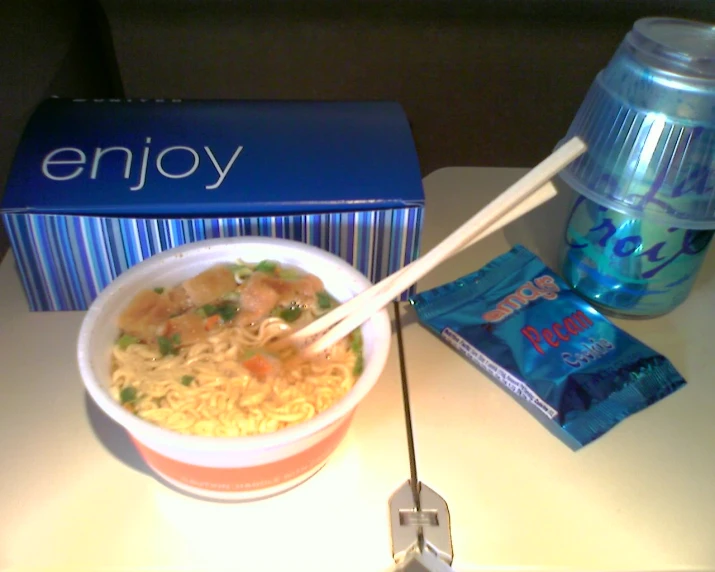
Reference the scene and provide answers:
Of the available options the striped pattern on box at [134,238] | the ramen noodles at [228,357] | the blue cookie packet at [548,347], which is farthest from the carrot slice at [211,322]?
the blue cookie packet at [548,347]

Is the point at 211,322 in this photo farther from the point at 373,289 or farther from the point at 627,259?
the point at 627,259

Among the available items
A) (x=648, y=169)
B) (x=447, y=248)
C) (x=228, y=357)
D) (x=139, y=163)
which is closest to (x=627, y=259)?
(x=648, y=169)

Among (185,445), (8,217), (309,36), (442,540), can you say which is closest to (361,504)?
(442,540)

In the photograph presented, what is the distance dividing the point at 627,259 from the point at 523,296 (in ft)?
0.40

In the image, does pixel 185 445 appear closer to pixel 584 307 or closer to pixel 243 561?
pixel 243 561

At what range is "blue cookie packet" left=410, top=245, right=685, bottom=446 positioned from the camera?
680mm

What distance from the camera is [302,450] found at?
56 cm

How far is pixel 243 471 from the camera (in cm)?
56

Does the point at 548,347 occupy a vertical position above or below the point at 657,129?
below

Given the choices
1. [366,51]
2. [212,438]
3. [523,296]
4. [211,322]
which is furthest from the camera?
[366,51]

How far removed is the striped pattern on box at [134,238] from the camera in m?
0.69

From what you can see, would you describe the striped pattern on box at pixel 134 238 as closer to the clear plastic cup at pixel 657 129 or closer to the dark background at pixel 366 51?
the clear plastic cup at pixel 657 129

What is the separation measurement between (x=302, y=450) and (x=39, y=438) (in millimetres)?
282

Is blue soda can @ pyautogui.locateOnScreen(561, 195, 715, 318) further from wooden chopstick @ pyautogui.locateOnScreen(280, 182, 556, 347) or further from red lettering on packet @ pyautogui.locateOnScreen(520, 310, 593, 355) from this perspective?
wooden chopstick @ pyautogui.locateOnScreen(280, 182, 556, 347)
